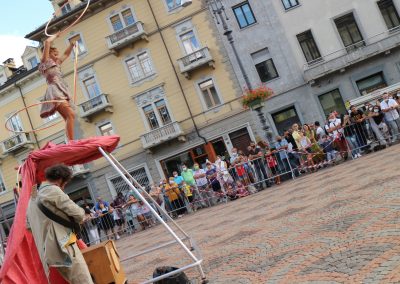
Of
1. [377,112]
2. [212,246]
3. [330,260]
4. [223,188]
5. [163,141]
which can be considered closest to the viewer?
[330,260]

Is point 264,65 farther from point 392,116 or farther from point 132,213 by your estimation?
point 132,213

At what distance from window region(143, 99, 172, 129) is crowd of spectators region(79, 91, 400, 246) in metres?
11.9

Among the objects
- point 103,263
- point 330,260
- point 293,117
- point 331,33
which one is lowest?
point 330,260

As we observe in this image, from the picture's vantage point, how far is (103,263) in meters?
5.21

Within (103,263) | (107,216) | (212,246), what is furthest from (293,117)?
(103,263)

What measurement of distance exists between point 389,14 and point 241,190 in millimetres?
17243

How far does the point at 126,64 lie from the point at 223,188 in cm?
1705

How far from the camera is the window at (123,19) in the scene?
30.5 m

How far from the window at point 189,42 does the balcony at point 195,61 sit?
3.06ft

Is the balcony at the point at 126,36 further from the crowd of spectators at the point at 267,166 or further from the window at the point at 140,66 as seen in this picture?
the crowd of spectators at the point at 267,166

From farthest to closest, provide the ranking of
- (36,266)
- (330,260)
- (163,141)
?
(163,141), (36,266), (330,260)

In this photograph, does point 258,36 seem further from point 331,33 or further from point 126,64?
point 126,64

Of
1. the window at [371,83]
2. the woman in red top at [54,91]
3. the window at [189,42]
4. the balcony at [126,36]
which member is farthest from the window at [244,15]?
the woman in red top at [54,91]

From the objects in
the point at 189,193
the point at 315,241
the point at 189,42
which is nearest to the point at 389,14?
the point at 189,42
